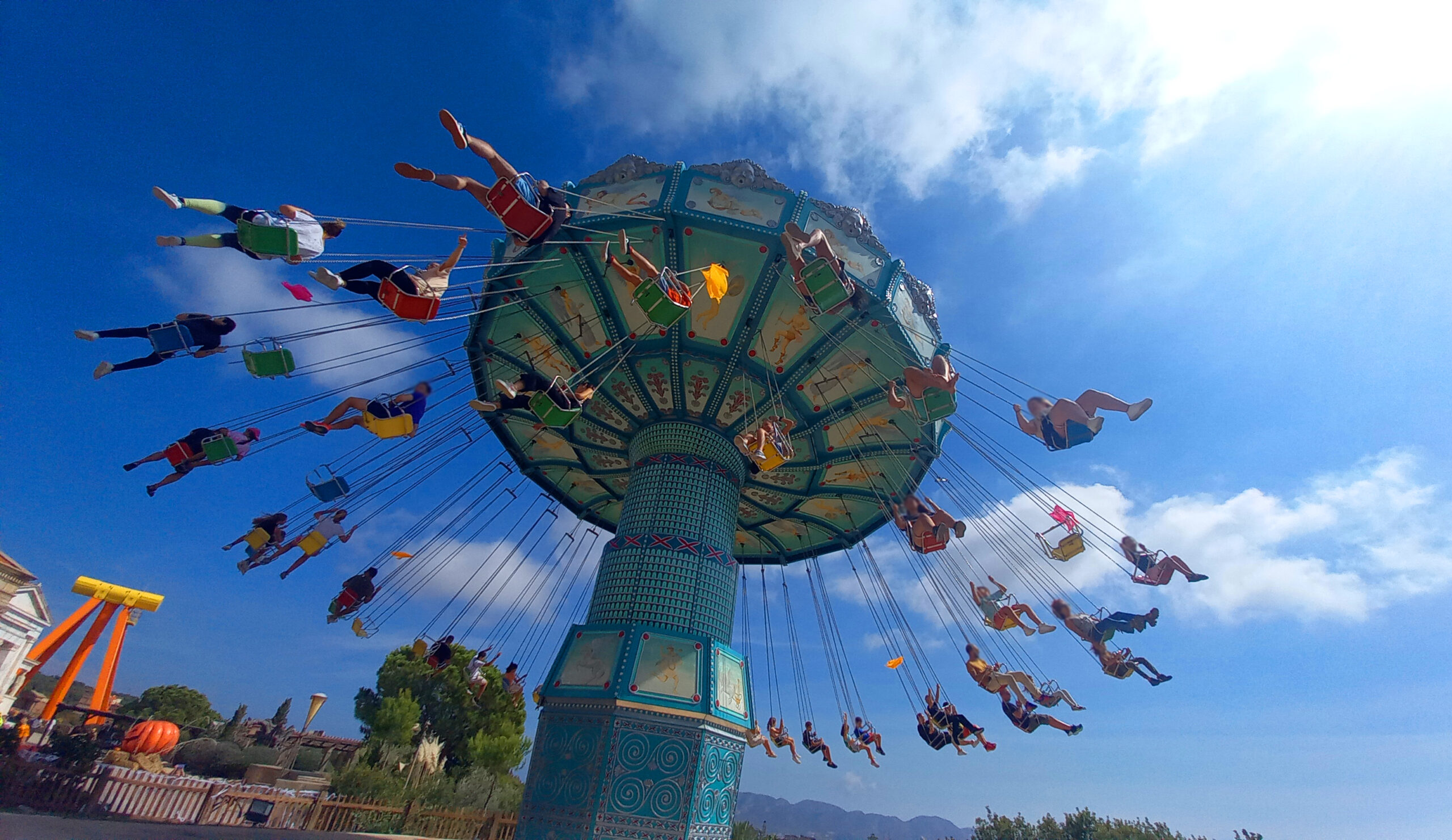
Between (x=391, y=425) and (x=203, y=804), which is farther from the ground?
(x=391, y=425)

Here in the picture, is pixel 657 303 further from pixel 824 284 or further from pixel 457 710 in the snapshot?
pixel 457 710

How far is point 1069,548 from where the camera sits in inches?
347

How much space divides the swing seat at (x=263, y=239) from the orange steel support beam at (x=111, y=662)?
22.8 metres

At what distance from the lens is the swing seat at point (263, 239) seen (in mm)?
5848

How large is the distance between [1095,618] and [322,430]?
37.0 ft

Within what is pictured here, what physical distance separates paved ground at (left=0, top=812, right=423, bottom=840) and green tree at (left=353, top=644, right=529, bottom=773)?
37.6 ft

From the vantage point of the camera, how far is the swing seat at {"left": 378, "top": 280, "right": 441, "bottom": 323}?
6.19m

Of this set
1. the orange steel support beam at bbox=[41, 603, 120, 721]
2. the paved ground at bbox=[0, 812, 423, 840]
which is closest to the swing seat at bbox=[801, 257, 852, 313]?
the paved ground at bbox=[0, 812, 423, 840]

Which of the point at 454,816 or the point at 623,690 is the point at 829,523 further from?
the point at 454,816

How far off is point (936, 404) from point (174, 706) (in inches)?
2014

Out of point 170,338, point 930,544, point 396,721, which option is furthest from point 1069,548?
point 396,721

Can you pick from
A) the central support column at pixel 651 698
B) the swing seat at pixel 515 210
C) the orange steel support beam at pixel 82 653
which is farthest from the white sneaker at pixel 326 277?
the orange steel support beam at pixel 82 653

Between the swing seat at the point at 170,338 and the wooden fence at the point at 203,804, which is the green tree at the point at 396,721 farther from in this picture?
the swing seat at the point at 170,338

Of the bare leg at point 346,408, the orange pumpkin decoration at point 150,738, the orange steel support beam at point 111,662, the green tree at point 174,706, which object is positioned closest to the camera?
the bare leg at point 346,408
